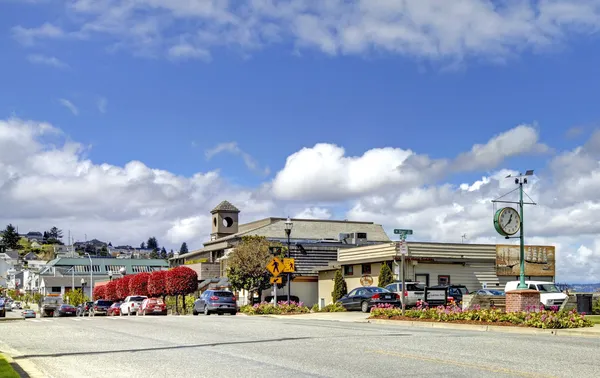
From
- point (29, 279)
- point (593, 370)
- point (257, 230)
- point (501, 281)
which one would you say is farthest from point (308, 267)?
point (29, 279)

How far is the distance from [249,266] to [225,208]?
26.7m

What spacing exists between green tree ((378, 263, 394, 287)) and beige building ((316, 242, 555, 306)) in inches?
19.0

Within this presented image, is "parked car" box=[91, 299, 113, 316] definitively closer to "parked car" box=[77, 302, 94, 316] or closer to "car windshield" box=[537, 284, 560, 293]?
"parked car" box=[77, 302, 94, 316]

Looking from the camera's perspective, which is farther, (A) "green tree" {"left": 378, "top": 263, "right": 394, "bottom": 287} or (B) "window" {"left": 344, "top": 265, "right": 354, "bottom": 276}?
(B) "window" {"left": 344, "top": 265, "right": 354, "bottom": 276}

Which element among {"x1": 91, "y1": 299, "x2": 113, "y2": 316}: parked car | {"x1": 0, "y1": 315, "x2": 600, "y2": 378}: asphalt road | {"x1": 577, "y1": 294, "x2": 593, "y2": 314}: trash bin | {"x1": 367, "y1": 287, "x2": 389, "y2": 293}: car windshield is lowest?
{"x1": 91, "y1": 299, "x2": 113, "y2": 316}: parked car

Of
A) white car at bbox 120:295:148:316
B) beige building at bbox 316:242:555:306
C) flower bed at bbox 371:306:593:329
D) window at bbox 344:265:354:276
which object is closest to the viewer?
flower bed at bbox 371:306:593:329

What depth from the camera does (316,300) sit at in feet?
199

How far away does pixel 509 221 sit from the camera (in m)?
30.9

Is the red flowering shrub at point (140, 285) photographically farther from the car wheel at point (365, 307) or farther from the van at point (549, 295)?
the van at point (549, 295)

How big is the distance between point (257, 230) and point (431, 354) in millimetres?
55209

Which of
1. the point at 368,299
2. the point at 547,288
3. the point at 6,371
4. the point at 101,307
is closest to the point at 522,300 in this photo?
the point at 547,288

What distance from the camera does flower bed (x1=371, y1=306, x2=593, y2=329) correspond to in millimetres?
22344

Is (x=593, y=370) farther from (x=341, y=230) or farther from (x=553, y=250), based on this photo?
(x=341, y=230)

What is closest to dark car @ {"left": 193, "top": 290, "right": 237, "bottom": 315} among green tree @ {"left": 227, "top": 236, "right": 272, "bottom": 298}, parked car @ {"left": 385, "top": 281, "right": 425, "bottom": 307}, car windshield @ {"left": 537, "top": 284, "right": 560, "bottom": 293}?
parked car @ {"left": 385, "top": 281, "right": 425, "bottom": 307}
